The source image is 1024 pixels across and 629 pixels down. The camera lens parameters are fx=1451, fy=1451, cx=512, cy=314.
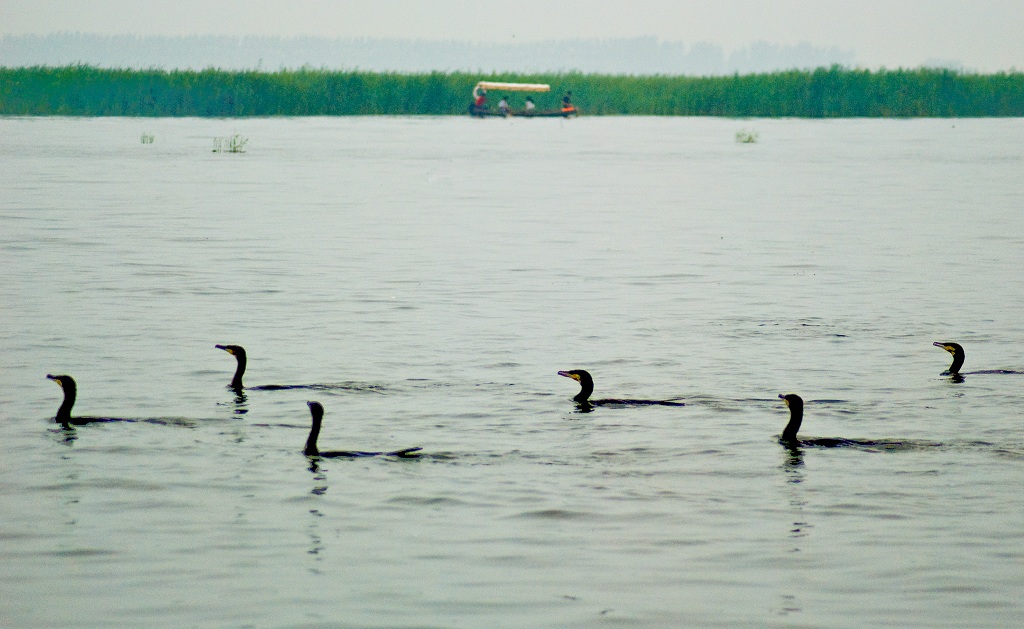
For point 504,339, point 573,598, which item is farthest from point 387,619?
point 504,339

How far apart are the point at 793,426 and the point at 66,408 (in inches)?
236

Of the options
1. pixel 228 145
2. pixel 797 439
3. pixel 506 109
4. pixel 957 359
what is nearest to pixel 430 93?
pixel 506 109

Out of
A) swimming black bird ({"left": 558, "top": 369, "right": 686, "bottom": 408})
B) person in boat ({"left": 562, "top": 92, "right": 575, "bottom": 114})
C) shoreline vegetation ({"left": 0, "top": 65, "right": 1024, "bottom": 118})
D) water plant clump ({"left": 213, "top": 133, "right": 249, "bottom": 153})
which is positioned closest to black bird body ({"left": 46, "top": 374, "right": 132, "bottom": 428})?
swimming black bird ({"left": 558, "top": 369, "right": 686, "bottom": 408})

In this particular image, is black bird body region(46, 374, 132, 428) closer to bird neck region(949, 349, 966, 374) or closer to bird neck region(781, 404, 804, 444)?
bird neck region(781, 404, 804, 444)

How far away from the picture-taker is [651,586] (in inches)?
321

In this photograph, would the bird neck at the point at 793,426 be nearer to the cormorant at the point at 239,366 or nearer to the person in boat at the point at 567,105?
the cormorant at the point at 239,366

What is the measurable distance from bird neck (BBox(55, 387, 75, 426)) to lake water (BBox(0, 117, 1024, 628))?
15cm

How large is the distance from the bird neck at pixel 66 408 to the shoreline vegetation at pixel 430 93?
211ft

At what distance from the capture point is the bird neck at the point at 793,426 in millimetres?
11523

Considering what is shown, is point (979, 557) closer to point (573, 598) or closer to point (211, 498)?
point (573, 598)

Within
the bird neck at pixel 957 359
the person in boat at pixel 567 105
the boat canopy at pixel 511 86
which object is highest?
the boat canopy at pixel 511 86

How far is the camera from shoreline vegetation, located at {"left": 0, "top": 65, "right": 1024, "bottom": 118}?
7394cm

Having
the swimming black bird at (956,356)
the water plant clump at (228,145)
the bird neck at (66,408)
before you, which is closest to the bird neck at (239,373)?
the bird neck at (66,408)

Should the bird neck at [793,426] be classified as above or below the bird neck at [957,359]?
below
